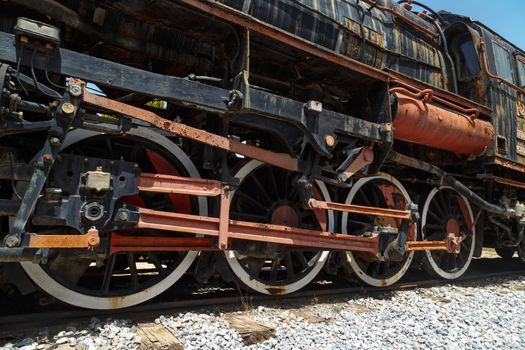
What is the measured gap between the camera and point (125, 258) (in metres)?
3.93

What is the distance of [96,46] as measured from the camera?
315 cm

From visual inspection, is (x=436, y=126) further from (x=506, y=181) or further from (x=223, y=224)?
(x=223, y=224)

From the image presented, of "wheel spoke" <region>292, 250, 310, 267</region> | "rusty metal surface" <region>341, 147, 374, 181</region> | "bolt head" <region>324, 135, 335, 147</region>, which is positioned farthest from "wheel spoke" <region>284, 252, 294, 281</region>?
"bolt head" <region>324, 135, 335, 147</region>

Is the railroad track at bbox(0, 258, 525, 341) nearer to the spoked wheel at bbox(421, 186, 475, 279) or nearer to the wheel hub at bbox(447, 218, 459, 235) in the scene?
the spoked wheel at bbox(421, 186, 475, 279)

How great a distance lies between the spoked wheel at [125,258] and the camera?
2896mm

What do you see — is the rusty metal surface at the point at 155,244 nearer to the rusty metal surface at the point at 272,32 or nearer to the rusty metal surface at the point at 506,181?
the rusty metal surface at the point at 272,32

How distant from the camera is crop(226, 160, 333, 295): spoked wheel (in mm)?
3688

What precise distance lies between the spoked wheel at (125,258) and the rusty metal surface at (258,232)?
0.43m


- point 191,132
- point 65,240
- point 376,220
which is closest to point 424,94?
point 376,220

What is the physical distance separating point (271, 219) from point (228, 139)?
1.15 m

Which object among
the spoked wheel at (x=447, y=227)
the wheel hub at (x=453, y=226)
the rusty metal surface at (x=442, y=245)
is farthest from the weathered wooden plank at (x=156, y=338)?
the wheel hub at (x=453, y=226)

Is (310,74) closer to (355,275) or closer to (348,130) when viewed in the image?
(348,130)

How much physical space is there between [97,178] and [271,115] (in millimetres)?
1453

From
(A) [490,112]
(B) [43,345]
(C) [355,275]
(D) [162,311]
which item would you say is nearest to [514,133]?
(A) [490,112]
